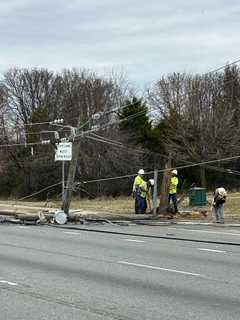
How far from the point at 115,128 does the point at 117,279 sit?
5193 cm

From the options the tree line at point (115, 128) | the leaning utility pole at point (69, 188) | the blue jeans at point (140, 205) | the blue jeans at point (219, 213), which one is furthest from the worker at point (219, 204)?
the tree line at point (115, 128)

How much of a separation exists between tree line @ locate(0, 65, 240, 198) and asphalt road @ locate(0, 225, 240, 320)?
36489 millimetres

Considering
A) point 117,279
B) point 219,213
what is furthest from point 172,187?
point 117,279

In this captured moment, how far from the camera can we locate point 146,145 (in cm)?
6338

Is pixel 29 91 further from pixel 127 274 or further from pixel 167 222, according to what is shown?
pixel 127 274

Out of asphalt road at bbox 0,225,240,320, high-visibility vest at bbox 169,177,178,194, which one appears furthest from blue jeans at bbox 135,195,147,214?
asphalt road at bbox 0,225,240,320

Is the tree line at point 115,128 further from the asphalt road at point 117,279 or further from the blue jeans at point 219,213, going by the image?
the asphalt road at point 117,279

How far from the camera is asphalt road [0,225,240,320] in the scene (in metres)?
8.40

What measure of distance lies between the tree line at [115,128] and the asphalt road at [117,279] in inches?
1437

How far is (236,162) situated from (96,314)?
2045 inches

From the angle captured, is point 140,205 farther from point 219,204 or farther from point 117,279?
point 117,279

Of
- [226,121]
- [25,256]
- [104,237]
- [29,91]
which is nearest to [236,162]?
[226,121]

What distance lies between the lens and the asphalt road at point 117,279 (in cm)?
840

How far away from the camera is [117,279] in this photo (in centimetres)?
Result: 1103
